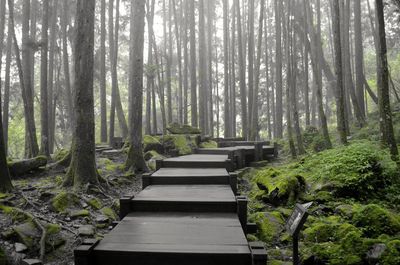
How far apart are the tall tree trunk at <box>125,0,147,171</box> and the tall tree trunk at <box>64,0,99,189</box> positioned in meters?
2.00

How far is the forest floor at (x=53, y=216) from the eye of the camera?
4703mm

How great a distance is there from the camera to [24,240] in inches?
185

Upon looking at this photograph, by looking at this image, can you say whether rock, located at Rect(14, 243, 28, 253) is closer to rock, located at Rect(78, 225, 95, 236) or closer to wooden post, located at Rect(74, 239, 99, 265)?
rock, located at Rect(78, 225, 95, 236)

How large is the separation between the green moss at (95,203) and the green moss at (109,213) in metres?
0.13

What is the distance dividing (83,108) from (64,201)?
7.77 ft

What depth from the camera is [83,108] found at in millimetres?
7609

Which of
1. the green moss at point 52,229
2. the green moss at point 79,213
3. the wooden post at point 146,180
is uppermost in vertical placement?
the wooden post at point 146,180

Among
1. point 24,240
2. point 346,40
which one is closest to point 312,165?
point 24,240

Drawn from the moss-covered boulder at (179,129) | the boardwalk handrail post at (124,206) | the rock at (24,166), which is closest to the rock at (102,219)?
the boardwalk handrail post at (124,206)

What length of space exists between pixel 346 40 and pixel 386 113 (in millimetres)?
11849

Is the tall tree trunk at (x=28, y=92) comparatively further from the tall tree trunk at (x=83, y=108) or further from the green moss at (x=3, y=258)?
the green moss at (x=3, y=258)

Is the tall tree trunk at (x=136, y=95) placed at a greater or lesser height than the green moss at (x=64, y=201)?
greater

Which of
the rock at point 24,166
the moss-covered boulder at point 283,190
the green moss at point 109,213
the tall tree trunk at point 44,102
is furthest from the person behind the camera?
the tall tree trunk at point 44,102

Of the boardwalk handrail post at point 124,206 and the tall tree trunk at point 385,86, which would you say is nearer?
the boardwalk handrail post at point 124,206
